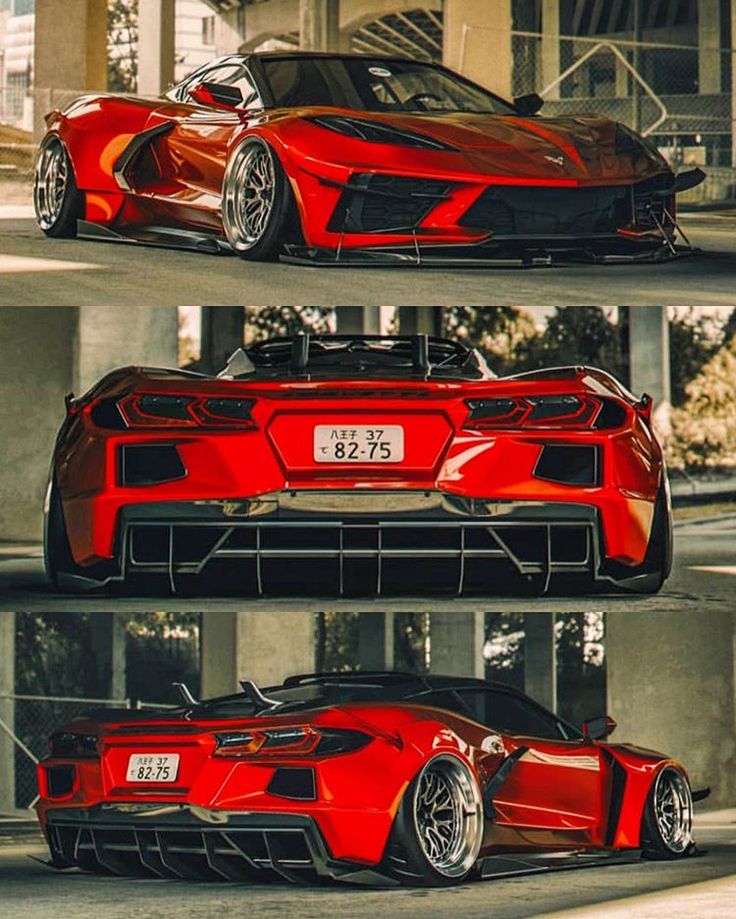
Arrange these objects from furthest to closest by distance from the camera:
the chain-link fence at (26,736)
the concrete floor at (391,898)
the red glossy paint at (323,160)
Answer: the chain-link fence at (26,736) → the red glossy paint at (323,160) → the concrete floor at (391,898)

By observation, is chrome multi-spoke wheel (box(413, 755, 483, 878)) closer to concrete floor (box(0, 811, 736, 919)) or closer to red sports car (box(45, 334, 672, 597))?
concrete floor (box(0, 811, 736, 919))

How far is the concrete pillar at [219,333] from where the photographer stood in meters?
11.0

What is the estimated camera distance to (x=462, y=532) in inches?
170

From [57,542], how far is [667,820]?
222 centimetres

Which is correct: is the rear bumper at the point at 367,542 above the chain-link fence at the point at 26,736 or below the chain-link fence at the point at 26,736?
above

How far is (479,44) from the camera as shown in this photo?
27.4 feet

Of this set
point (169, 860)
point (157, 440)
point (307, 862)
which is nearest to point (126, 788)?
point (169, 860)

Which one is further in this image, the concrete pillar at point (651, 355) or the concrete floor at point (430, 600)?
the concrete pillar at point (651, 355)

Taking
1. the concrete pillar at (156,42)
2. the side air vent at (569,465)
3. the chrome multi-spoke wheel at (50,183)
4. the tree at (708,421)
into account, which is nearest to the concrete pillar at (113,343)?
the concrete pillar at (156,42)

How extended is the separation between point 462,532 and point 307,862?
0.88m

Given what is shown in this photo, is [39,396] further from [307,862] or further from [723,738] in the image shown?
[307,862]

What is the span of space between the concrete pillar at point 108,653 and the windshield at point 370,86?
807cm

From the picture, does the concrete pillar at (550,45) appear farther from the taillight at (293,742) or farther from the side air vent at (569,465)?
the taillight at (293,742)

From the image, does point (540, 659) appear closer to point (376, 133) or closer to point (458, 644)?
point (458, 644)
